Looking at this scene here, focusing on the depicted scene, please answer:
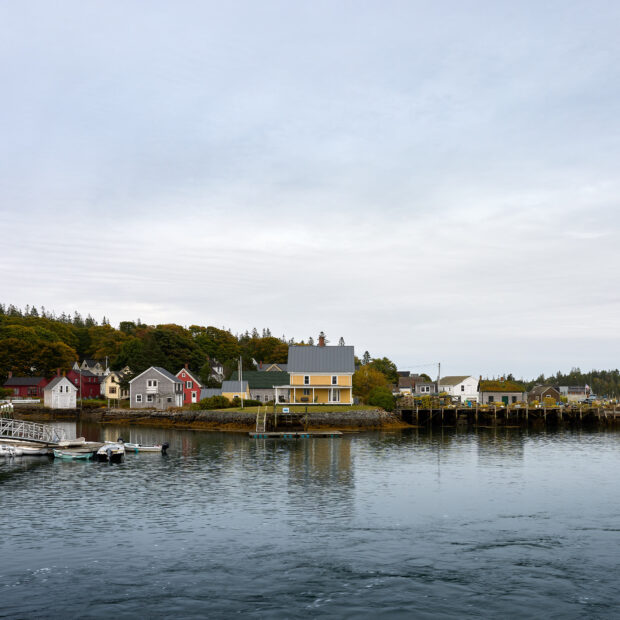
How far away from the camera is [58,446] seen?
57.7 m

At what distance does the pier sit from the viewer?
332 feet

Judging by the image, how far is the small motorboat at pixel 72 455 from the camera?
54469mm

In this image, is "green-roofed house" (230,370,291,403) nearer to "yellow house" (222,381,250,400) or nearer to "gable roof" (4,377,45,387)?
"yellow house" (222,381,250,400)

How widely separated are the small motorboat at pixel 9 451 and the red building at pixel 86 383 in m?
79.4

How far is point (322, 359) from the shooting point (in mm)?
95312

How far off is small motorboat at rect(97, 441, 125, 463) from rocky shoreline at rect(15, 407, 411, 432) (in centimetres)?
2850

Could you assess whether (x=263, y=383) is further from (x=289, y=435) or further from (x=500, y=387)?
(x=500, y=387)

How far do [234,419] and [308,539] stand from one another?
58.5m

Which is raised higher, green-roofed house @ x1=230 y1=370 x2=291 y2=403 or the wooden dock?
green-roofed house @ x1=230 y1=370 x2=291 y2=403

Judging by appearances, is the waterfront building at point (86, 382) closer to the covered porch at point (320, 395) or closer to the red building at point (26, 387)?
the red building at point (26, 387)

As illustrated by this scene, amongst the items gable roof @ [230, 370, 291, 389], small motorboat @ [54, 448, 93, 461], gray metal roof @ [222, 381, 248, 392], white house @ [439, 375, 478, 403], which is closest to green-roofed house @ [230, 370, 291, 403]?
gable roof @ [230, 370, 291, 389]

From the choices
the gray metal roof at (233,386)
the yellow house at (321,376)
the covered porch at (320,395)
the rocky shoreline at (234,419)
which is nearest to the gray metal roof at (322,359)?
the yellow house at (321,376)

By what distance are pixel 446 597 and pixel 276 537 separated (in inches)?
369

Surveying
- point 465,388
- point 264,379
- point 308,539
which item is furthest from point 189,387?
point 308,539
